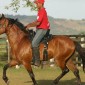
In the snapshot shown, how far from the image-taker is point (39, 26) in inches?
426

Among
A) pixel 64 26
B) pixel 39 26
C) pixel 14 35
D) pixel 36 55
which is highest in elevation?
pixel 39 26

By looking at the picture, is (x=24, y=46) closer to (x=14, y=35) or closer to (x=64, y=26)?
(x=14, y=35)

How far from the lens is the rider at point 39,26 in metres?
10.6

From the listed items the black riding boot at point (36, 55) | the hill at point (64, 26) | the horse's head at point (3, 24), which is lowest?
the hill at point (64, 26)

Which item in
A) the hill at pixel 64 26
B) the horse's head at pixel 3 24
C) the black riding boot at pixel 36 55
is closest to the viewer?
the black riding boot at pixel 36 55

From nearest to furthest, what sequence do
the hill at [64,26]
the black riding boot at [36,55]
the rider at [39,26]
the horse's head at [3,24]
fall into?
the rider at [39,26] → the black riding boot at [36,55] → the horse's head at [3,24] → the hill at [64,26]

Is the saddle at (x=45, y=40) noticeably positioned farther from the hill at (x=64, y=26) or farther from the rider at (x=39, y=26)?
the hill at (x=64, y=26)

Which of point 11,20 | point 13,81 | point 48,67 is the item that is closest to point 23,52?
point 11,20

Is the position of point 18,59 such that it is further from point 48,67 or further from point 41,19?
point 48,67

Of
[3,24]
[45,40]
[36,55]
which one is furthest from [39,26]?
[3,24]

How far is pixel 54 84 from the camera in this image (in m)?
11.2

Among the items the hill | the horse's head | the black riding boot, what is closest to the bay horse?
the horse's head

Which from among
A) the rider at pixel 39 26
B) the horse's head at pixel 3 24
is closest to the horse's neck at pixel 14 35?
the horse's head at pixel 3 24

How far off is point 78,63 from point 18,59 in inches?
298
